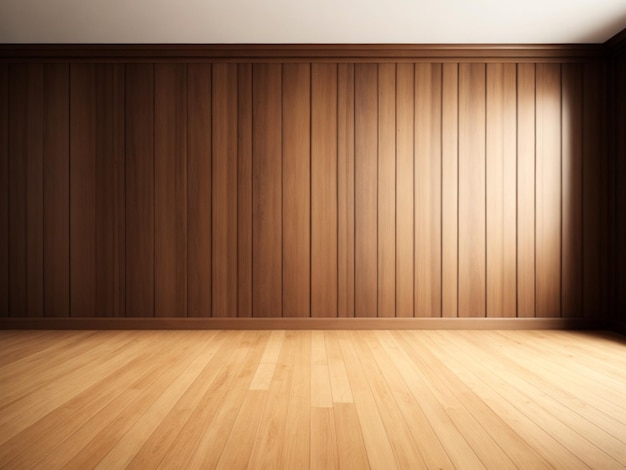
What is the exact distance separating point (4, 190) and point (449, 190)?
4263 mm

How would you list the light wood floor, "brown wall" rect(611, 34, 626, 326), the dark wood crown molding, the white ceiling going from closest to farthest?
the light wood floor, the white ceiling, the dark wood crown molding, "brown wall" rect(611, 34, 626, 326)

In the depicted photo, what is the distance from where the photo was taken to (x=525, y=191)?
3.97 metres

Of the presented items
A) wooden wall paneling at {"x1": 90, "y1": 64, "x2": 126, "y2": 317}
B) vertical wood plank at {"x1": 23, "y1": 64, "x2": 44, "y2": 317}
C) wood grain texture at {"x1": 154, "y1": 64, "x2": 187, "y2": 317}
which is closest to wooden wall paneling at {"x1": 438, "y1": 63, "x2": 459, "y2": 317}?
wood grain texture at {"x1": 154, "y1": 64, "x2": 187, "y2": 317}

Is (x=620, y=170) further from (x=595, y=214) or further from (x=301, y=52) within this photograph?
(x=301, y=52)

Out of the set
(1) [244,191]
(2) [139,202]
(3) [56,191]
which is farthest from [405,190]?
(3) [56,191]

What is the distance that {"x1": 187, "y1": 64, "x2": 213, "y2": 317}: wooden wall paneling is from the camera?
13.1ft

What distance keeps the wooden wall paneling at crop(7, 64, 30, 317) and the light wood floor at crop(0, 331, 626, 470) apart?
0.64 metres

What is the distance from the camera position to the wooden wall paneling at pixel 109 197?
→ 3975mm

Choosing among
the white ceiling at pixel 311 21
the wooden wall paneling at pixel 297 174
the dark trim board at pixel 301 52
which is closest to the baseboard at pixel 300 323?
the wooden wall paneling at pixel 297 174

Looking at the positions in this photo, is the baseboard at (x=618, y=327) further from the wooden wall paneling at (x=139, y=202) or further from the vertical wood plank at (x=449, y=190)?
the wooden wall paneling at (x=139, y=202)

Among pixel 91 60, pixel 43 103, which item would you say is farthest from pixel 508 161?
pixel 43 103

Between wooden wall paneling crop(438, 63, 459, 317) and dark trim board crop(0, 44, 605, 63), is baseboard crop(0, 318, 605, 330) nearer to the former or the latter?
wooden wall paneling crop(438, 63, 459, 317)

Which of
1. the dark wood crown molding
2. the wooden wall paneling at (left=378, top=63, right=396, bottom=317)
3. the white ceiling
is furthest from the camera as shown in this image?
the wooden wall paneling at (left=378, top=63, right=396, bottom=317)

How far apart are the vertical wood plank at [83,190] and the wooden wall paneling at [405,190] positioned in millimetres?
2916
